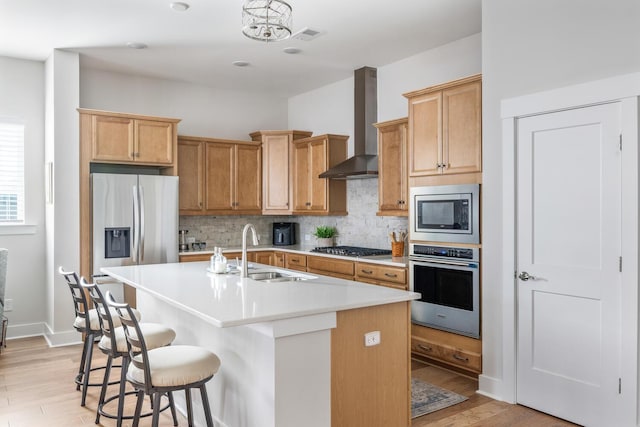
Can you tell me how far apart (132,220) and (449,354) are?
3456 mm

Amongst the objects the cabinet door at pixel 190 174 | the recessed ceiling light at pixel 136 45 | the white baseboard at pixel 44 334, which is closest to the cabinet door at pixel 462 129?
the recessed ceiling light at pixel 136 45

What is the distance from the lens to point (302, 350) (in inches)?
90.3

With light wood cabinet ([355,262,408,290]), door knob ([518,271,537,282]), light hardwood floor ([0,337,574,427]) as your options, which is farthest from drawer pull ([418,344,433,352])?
door knob ([518,271,537,282])

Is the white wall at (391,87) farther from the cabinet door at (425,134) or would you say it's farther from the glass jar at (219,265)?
the glass jar at (219,265)

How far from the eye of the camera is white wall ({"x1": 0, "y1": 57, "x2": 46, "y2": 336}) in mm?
5262

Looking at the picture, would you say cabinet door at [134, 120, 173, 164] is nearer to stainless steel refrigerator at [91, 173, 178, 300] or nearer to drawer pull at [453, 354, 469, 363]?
stainless steel refrigerator at [91, 173, 178, 300]

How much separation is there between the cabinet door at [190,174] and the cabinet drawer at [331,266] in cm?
161

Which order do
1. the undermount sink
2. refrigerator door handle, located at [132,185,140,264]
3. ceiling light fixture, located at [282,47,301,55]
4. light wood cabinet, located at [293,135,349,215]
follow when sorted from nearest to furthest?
the undermount sink, ceiling light fixture, located at [282,47,301,55], refrigerator door handle, located at [132,185,140,264], light wood cabinet, located at [293,135,349,215]

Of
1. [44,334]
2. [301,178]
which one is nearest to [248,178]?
[301,178]

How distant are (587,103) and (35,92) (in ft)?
17.7

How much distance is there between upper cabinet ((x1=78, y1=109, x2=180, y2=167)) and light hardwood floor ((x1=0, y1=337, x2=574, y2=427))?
6.81ft

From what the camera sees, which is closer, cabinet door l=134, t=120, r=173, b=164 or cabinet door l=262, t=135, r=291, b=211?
cabinet door l=134, t=120, r=173, b=164

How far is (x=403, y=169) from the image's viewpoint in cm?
477

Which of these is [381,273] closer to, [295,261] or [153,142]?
[295,261]
